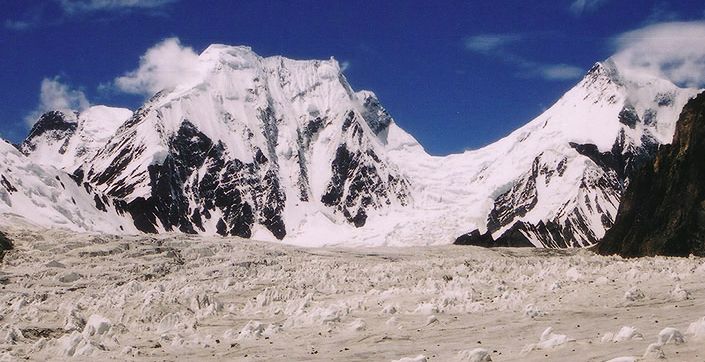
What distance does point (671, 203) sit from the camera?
A: 68.1 m

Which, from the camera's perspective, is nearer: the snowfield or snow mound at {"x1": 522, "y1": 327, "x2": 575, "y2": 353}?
snow mound at {"x1": 522, "y1": 327, "x2": 575, "y2": 353}

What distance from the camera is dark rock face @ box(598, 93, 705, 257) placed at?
61.8m

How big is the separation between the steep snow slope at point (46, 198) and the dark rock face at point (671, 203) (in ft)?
261

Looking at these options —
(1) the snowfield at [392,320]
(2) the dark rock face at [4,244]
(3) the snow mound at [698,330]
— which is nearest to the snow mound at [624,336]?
(1) the snowfield at [392,320]

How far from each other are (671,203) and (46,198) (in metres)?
113

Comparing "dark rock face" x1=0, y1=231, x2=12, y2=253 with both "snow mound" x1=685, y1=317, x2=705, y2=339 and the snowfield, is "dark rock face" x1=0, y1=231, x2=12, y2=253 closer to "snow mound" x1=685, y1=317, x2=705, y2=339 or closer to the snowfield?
the snowfield

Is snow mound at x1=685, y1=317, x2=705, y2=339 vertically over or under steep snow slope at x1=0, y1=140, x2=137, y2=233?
under

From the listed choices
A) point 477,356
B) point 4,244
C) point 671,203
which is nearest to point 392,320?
point 477,356

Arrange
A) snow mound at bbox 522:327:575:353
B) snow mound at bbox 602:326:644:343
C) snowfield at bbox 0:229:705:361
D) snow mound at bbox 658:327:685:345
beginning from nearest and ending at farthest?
snow mound at bbox 658:327:685:345
snow mound at bbox 602:326:644:343
snow mound at bbox 522:327:575:353
snowfield at bbox 0:229:705:361

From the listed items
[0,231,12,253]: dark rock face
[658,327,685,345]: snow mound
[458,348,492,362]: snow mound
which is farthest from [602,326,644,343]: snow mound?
[0,231,12,253]: dark rock face

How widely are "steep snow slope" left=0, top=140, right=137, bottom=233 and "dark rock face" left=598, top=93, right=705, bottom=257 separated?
79.6 m

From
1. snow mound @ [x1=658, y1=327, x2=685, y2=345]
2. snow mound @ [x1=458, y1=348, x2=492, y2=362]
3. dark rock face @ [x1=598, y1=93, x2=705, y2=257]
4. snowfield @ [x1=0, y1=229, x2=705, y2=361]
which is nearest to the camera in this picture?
snow mound @ [x1=658, y1=327, x2=685, y2=345]

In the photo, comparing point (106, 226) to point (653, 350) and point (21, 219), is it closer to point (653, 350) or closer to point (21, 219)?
point (21, 219)

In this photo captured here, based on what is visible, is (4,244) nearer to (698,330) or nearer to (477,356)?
(477,356)
